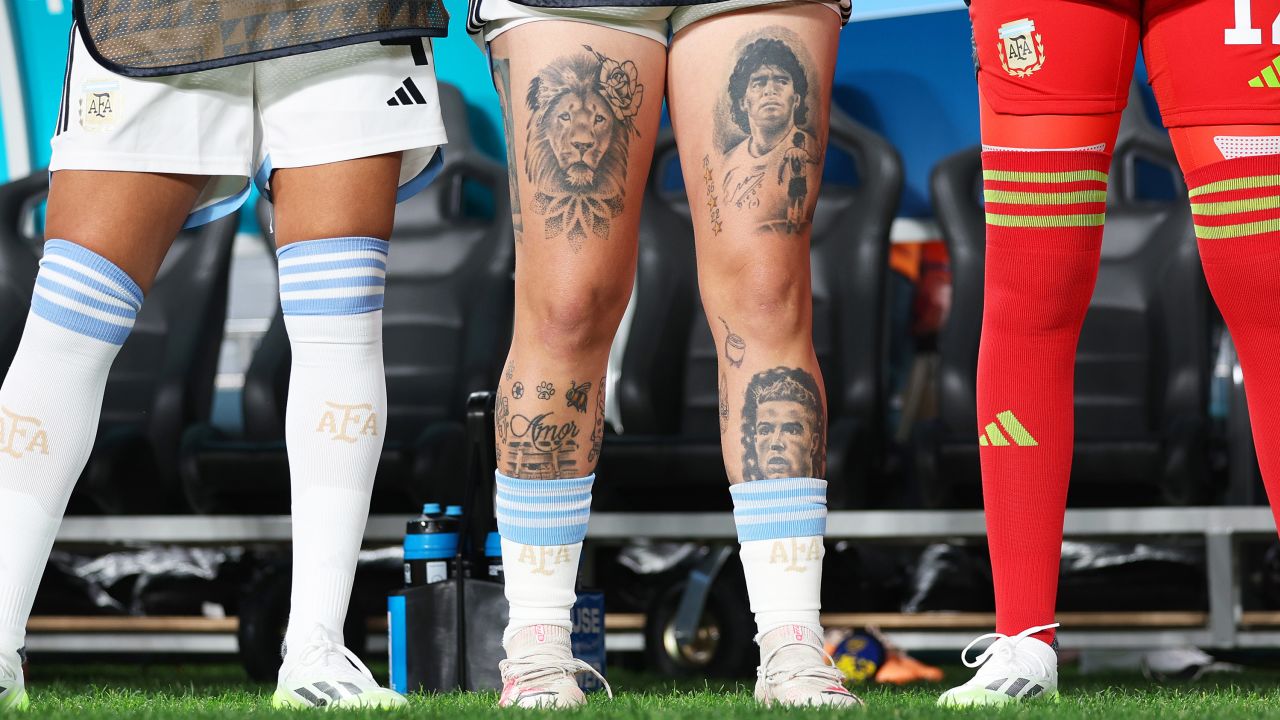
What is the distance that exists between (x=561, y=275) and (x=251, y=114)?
0.48 metres

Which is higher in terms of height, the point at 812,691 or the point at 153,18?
the point at 153,18

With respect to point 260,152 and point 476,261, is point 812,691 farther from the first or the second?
point 476,261

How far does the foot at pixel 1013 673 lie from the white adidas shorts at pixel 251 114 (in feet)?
2.93

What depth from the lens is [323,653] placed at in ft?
5.08

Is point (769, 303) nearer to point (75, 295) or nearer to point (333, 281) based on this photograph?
point (333, 281)

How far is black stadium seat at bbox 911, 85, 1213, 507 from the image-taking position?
266 cm

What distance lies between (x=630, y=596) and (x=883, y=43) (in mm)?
1528

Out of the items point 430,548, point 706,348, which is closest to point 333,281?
point 430,548

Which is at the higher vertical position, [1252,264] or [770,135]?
[770,135]

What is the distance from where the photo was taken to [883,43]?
3488mm

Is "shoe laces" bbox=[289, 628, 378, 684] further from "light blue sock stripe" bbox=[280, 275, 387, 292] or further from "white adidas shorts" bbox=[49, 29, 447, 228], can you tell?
"white adidas shorts" bbox=[49, 29, 447, 228]

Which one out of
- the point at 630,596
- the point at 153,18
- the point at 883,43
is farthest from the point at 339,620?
the point at 883,43

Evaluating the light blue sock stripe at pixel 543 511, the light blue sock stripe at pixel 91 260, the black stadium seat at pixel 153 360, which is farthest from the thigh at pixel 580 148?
the black stadium seat at pixel 153 360
